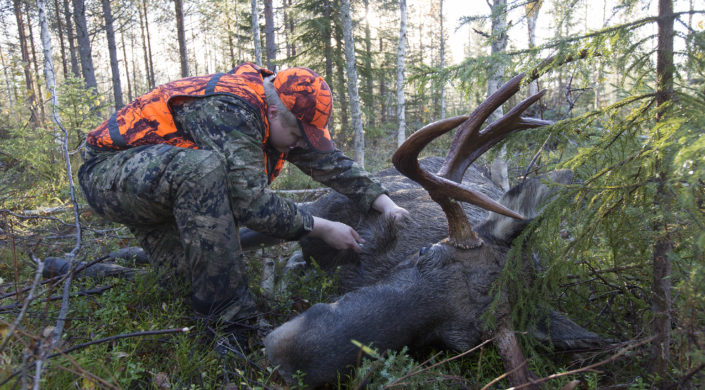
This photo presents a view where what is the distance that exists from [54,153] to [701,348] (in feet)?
32.8

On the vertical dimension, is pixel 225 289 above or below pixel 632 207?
below

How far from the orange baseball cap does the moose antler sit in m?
0.97

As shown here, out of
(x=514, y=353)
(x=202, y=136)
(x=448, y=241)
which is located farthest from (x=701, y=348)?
(x=202, y=136)

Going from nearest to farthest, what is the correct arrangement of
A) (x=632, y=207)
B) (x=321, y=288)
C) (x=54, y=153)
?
(x=632, y=207) → (x=321, y=288) → (x=54, y=153)

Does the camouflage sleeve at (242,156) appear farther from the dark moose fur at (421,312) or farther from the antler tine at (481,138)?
the antler tine at (481,138)

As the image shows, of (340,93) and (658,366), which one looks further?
(340,93)

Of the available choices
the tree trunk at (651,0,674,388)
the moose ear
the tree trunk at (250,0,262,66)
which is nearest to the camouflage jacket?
the moose ear

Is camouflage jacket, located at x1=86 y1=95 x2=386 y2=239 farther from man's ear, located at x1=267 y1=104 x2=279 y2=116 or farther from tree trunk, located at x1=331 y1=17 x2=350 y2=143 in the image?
tree trunk, located at x1=331 y1=17 x2=350 y2=143

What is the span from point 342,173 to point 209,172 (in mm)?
1504

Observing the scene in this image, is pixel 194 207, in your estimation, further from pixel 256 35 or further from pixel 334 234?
pixel 256 35

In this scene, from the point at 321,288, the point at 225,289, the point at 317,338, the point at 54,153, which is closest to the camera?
the point at 317,338

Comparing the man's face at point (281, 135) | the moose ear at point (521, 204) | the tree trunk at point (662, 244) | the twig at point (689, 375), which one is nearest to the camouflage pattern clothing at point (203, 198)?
the man's face at point (281, 135)

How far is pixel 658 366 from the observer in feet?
7.57

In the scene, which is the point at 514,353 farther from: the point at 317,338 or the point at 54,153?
the point at 54,153
